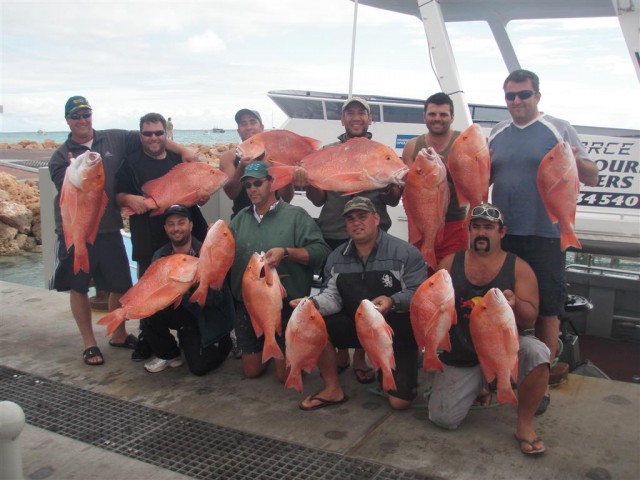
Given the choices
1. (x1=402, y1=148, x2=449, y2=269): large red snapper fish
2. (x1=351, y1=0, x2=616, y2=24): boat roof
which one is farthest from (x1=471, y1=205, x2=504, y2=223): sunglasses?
(x1=351, y1=0, x2=616, y2=24): boat roof

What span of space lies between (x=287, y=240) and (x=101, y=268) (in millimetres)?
1632

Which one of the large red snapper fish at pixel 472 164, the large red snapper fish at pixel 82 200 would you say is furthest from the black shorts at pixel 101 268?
the large red snapper fish at pixel 472 164

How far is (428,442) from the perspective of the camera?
3.33 metres

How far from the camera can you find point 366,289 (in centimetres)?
376

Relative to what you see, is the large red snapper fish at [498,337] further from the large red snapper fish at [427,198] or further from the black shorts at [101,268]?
the black shorts at [101,268]

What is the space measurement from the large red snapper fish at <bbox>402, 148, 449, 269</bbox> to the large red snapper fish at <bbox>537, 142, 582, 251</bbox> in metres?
0.56

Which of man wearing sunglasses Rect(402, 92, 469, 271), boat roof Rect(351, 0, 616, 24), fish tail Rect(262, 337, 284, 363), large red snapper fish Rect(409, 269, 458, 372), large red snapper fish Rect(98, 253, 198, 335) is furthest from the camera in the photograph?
boat roof Rect(351, 0, 616, 24)

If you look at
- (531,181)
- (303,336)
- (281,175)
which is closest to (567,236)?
(531,181)

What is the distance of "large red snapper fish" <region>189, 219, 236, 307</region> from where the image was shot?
3688mm

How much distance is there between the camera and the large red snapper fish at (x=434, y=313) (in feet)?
10.1

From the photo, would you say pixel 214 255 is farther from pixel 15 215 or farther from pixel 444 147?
pixel 15 215

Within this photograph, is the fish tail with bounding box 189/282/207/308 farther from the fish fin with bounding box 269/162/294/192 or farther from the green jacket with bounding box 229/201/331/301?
the fish fin with bounding box 269/162/294/192

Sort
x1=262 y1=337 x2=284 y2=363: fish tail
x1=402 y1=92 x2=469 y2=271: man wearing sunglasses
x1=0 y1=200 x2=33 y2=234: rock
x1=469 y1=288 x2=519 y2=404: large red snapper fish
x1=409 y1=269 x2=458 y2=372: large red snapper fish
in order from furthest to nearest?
1. x1=0 y1=200 x2=33 y2=234: rock
2. x1=402 y1=92 x2=469 y2=271: man wearing sunglasses
3. x1=262 y1=337 x2=284 y2=363: fish tail
4. x1=409 y1=269 x2=458 y2=372: large red snapper fish
5. x1=469 y1=288 x2=519 y2=404: large red snapper fish

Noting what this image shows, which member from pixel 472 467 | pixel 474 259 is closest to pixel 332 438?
pixel 472 467
